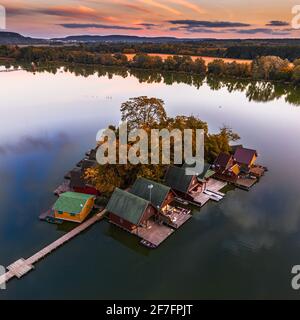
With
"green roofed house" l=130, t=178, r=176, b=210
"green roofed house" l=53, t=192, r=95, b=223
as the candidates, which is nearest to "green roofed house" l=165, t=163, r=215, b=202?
"green roofed house" l=130, t=178, r=176, b=210

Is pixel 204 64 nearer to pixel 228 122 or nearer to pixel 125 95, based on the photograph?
pixel 125 95

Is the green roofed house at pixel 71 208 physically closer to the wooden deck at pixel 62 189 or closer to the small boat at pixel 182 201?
the wooden deck at pixel 62 189

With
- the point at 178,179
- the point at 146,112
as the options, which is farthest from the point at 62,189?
the point at 146,112

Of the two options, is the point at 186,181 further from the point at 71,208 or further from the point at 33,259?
the point at 33,259

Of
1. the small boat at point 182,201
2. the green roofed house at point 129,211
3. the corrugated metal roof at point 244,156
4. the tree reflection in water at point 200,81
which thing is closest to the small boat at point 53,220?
the green roofed house at point 129,211
